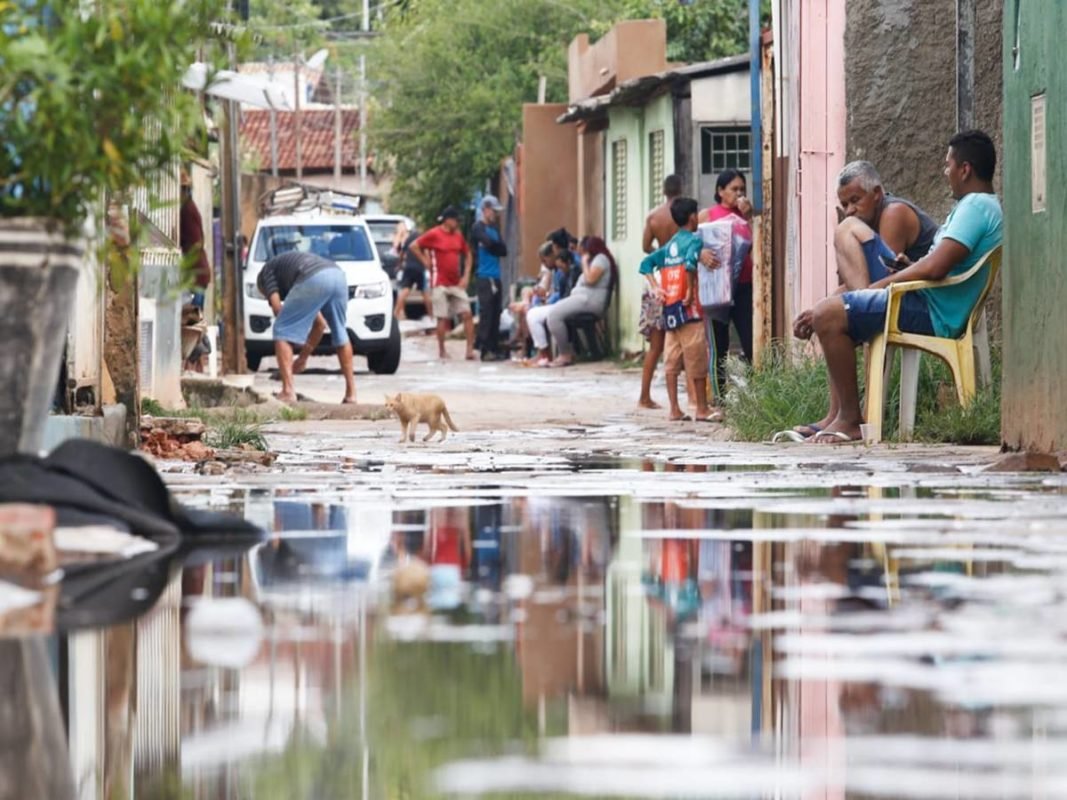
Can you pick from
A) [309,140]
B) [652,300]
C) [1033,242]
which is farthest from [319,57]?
[1033,242]

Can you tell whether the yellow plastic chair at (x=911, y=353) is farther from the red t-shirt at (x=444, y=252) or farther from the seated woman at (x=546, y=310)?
the red t-shirt at (x=444, y=252)

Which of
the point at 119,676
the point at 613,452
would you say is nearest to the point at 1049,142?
the point at 613,452

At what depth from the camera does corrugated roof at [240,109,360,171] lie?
241ft

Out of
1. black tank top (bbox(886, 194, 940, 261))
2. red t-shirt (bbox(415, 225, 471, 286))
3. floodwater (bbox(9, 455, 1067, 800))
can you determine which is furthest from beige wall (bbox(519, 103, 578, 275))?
floodwater (bbox(9, 455, 1067, 800))

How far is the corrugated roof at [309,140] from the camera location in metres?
73.6

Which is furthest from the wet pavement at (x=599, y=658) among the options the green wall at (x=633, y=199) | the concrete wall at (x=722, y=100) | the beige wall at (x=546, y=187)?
the beige wall at (x=546, y=187)

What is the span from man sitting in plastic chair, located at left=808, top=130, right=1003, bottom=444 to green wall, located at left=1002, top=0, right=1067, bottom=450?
132 cm

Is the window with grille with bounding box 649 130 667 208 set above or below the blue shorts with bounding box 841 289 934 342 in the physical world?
above

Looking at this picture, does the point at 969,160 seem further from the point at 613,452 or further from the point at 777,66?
the point at 777,66

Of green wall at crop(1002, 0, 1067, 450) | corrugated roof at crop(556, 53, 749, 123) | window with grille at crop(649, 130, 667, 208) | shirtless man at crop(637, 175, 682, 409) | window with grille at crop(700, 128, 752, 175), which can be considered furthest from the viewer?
window with grille at crop(649, 130, 667, 208)

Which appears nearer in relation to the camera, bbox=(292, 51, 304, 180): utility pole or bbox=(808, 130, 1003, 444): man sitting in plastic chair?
bbox=(808, 130, 1003, 444): man sitting in plastic chair

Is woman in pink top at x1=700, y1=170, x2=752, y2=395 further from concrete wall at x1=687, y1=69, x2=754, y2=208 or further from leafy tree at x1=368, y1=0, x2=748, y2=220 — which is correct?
leafy tree at x1=368, y1=0, x2=748, y2=220

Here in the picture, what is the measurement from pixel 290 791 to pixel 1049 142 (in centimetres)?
731

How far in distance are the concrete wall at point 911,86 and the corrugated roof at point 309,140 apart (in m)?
56.9
